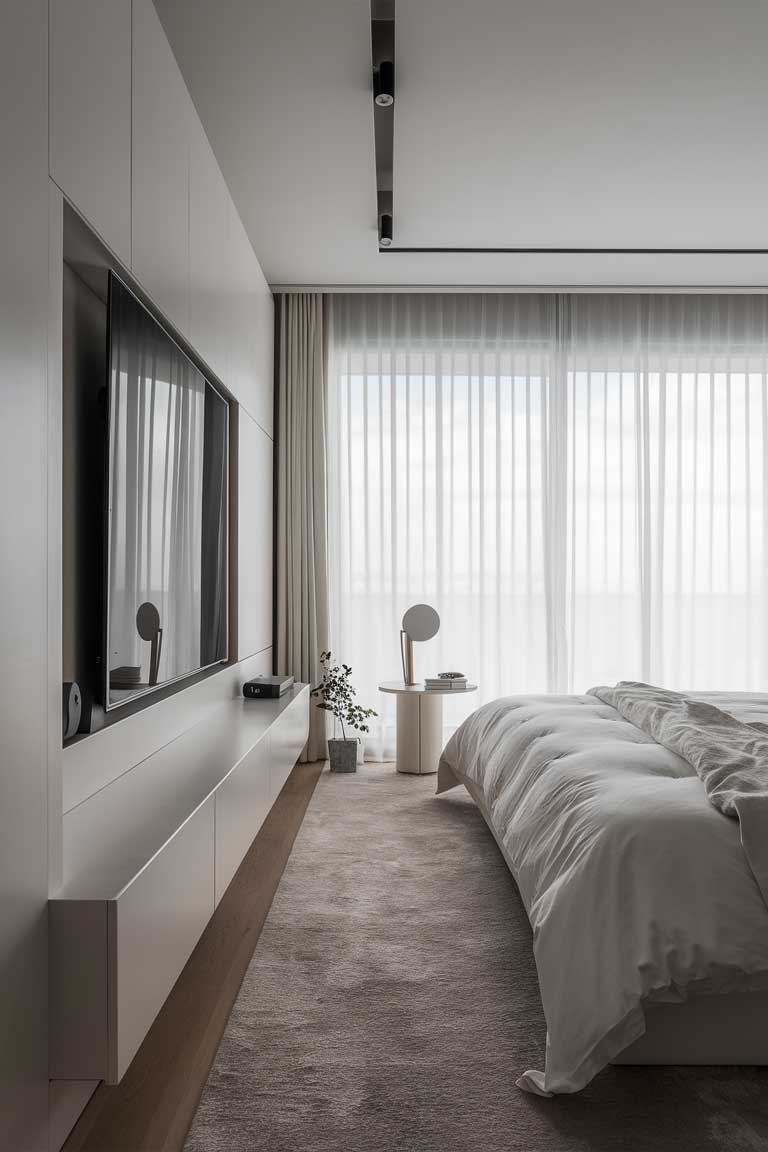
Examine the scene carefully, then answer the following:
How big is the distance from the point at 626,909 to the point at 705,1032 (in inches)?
14.5

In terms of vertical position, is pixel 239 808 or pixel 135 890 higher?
pixel 135 890

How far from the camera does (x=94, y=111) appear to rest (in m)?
1.79

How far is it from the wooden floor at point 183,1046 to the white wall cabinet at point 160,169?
1814 millimetres

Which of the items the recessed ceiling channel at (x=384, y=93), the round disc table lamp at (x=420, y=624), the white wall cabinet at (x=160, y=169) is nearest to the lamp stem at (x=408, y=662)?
the round disc table lamp at (x=420, y=624)

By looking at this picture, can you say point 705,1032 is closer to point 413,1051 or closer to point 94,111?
point 413,1051

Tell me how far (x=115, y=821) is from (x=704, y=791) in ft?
4.37

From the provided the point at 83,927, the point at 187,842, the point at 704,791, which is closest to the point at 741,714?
the point at 704,791

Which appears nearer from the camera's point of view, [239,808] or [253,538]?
[239,808]

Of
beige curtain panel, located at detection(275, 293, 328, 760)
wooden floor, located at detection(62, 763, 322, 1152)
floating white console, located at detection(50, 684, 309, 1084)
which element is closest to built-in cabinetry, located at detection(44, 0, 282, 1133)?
floating white console, located at detection(50, 684, 309, 1084)

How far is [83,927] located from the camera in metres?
1.40

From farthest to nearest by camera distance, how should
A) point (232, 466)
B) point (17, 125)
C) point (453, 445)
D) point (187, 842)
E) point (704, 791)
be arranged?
point (453, 445)
point (232, 466)
point (704, 791)
point (187, 842)
point (17, 125)

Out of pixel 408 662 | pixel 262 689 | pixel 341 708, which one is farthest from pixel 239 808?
pixel 341 708

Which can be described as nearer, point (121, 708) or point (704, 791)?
point (704, 791)

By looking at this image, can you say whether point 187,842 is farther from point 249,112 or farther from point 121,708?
point 249,112
